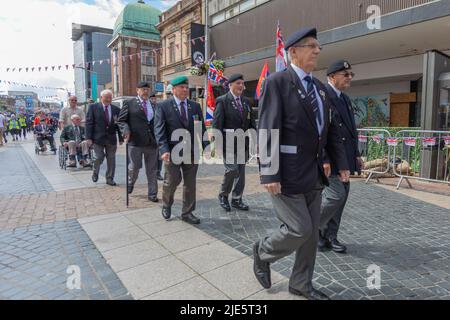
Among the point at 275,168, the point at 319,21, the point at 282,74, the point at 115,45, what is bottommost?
the point at 275,168

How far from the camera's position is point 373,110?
14.3m

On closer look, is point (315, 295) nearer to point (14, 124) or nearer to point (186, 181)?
point (186, 181)

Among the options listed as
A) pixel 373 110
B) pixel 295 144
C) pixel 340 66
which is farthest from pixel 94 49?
pixel 295 144

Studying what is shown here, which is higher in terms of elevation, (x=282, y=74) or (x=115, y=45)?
(x=115, y=45)

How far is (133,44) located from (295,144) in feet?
143

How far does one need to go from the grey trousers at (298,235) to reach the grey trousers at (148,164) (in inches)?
135

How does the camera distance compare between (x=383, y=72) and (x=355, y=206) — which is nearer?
(x=355, y=206)

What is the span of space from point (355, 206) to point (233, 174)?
6.93 ft

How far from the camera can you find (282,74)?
2.39 m

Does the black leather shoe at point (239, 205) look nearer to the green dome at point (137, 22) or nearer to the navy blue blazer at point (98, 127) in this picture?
the navy blue blazer at point (98, 127)

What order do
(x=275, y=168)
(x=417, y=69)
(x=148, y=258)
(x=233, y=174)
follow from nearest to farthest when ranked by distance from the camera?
(x=275, y=168) < (x=148, y=258) < (x=233, y=174) < (x=417, y=69)
